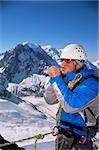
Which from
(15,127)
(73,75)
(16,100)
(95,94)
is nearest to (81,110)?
(95,94)

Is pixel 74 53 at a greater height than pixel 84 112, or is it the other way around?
pixel 74 53

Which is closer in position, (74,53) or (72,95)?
(72,95)

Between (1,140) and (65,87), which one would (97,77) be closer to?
Result: (65,87)

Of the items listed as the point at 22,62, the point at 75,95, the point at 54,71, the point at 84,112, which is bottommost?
the point at 22,62

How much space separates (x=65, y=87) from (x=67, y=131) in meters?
0.39

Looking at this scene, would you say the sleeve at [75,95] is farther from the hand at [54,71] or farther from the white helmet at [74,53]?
the white helmet at [74,53]

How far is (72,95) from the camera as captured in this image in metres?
1.86

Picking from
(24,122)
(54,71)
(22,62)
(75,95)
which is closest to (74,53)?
(54,71)

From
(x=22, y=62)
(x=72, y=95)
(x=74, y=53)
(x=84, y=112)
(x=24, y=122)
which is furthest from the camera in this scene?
(x=22, y=62)

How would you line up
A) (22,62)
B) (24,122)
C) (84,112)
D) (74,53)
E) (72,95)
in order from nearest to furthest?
(72,95) → (84,112) → (74,53) → (24,122) → (22,62)

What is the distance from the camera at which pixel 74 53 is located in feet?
7.02

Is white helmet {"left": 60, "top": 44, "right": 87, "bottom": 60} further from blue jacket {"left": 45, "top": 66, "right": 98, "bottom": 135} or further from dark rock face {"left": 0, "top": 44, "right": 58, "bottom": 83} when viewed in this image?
dark rock face {"left": 0, "top": 44, "right": 58, "bottom": 83}

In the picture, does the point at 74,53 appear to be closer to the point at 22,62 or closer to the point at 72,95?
the point at 72,95

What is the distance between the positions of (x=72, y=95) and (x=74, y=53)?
38 centimetres
